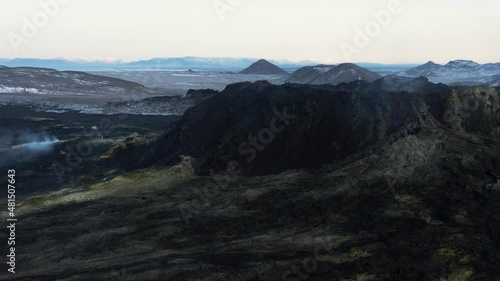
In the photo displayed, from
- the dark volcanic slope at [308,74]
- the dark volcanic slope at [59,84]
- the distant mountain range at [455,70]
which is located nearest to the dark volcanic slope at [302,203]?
the dark volcanic slope at [59,84]

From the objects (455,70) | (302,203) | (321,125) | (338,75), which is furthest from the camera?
(455,70)

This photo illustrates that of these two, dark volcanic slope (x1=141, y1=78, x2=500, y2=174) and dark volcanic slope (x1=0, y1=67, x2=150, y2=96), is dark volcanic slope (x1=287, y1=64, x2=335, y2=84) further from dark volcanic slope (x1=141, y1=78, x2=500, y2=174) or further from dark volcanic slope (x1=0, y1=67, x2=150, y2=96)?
dark volcanic slope (x1=141, y1=78, x2=500, y2=174)

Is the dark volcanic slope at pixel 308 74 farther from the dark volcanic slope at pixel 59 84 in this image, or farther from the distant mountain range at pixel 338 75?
the dark volcanic slope at pixel 59 84

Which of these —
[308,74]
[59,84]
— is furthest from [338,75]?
[59,84]

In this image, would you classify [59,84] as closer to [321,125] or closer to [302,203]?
[321,125]

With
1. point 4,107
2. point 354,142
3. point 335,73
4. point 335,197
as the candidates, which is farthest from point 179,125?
point 335,73

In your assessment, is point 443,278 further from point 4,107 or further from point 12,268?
point 4,107

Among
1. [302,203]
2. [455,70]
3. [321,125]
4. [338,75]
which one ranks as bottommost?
[302,203]
